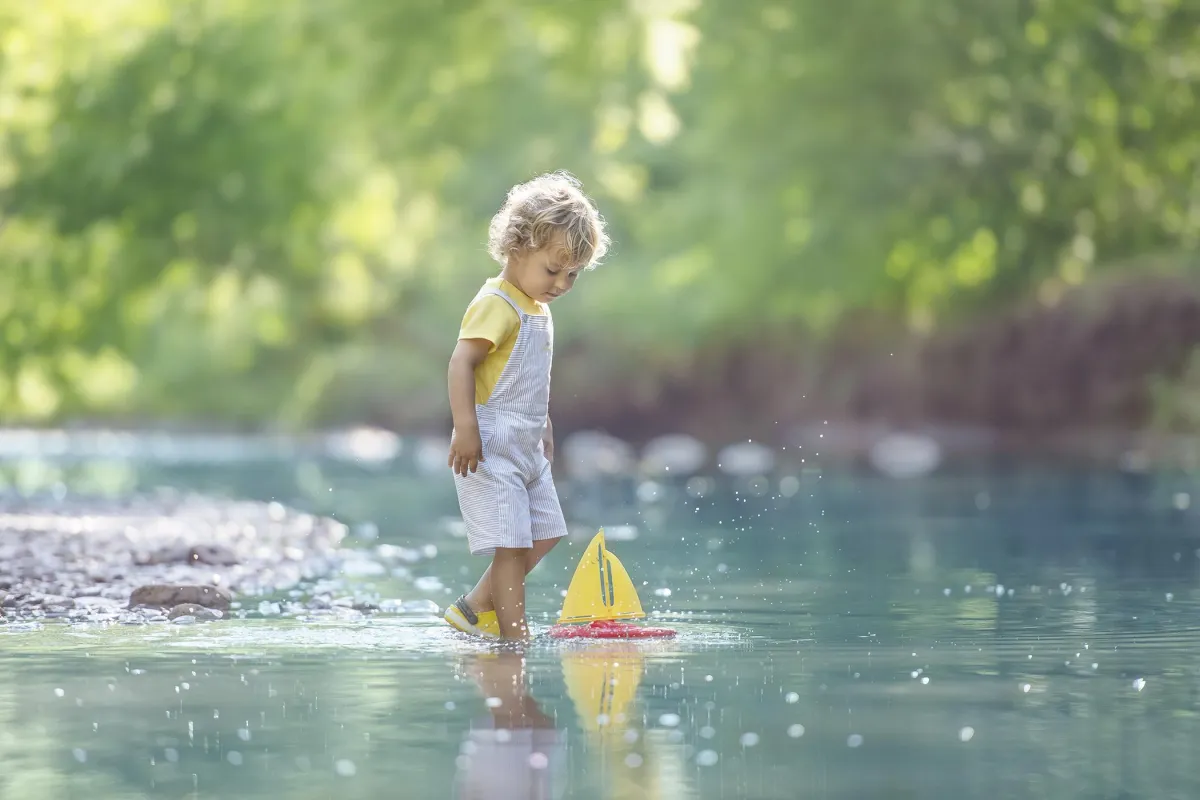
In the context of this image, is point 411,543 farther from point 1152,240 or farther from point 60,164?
point 1152,240

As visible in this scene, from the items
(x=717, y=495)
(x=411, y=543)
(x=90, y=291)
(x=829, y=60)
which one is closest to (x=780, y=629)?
(x=411, y=543)

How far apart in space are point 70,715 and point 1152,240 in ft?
75.6

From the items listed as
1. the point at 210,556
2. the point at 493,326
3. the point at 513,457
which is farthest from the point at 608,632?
the point at 210,556

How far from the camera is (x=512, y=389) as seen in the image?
6.78m

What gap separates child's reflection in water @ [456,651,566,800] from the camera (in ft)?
13.6

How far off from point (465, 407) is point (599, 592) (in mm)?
871

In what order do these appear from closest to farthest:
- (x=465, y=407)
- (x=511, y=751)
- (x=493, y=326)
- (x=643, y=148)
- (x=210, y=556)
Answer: (x=511, y=751) < (x=465, y=407) < (x=493, y=326) < (x=210, y=556) < (x=643, y=148)

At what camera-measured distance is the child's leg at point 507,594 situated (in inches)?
264

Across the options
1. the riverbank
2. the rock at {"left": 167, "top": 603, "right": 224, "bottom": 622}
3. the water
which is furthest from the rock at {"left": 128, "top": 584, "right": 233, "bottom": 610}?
the water

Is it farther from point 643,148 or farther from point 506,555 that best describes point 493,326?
point 643,148

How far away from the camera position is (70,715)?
5082 mm

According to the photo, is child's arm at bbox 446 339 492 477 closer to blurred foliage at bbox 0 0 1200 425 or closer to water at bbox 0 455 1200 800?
water at bbox 0 455 1200 800

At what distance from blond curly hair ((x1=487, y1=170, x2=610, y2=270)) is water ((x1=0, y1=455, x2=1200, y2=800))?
1330 mm

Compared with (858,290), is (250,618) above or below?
below
